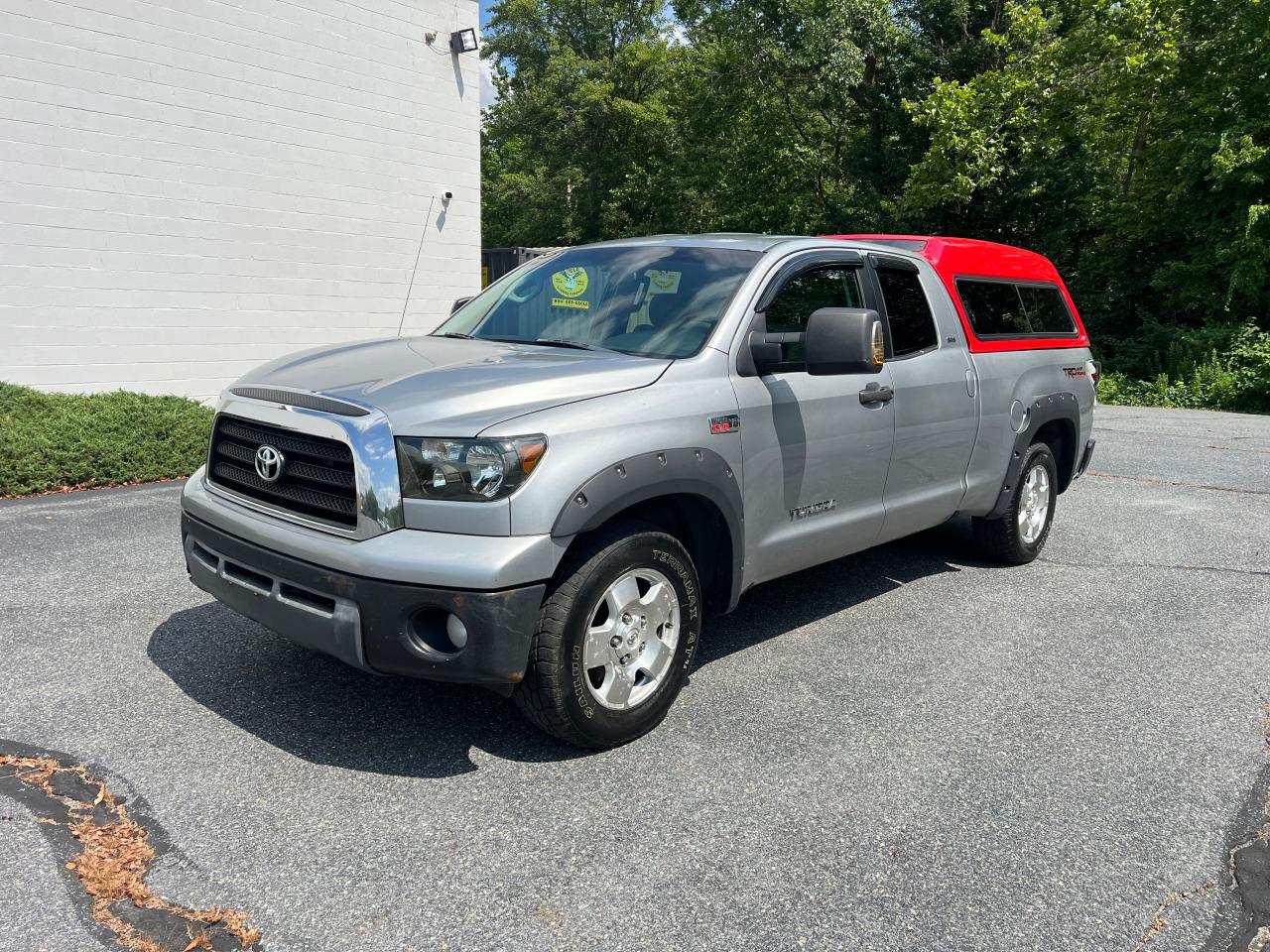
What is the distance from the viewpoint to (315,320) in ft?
39.7

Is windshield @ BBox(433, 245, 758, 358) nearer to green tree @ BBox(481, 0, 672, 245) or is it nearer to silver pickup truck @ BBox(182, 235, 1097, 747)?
silver pickup truck @ BBox(182, 235, 1097, 747)

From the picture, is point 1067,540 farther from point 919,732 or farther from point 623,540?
point 623,540

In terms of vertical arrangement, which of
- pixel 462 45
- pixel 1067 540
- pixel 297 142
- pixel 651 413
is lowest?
pixel 1067 540

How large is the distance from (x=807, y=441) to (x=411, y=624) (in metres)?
1.95

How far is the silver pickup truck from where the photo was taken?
3115 mm

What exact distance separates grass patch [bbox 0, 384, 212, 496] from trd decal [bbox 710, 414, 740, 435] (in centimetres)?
627

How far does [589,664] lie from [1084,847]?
169cm

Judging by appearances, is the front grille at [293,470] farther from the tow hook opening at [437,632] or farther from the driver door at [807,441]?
the driver door at [807,441]

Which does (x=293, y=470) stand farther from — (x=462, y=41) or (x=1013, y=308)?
(x=462, y=41)

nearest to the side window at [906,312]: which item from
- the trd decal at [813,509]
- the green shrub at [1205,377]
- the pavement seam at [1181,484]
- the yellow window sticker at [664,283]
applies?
the trd decal at [813,509]

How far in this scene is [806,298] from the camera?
445cm

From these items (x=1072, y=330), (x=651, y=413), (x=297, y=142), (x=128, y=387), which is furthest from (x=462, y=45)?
(x=651, y=413)

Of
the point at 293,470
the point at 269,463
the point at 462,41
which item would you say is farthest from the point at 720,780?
the point at 462,41

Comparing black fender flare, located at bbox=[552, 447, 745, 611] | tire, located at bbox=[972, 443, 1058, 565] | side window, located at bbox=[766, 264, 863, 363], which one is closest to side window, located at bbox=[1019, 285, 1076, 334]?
tire, located at bbox=[972, 443, 1058, 565]
